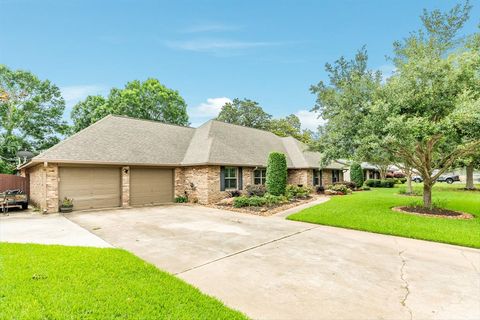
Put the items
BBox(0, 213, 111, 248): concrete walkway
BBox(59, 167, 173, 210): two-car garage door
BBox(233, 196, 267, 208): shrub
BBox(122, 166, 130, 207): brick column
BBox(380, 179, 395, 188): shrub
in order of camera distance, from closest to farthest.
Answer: BBox(0, 213, 111, 248): concrete walkway, BBox(59, 167, 173, 210): two-car garage door, BBox(233, 196, 267, 208): shrub, BBox(122, 166, 130, 207): brick column, BBox(380, 179, 395, 188): shrub

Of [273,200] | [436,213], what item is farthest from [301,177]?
[436,213]

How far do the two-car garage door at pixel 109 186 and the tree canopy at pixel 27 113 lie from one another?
1853 centimetres

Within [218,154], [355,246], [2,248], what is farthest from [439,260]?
[218,154]

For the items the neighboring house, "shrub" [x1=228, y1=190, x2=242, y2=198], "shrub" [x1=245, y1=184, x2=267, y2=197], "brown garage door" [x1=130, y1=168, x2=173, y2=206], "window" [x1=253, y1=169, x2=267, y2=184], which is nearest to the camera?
the neighboring house

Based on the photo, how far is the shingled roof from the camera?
1281 cm

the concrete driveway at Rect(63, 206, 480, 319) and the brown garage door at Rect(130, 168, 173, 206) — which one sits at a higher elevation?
the brown garage door at Rect(130, 168, 173, 206)

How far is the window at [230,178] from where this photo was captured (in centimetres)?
→ 1598

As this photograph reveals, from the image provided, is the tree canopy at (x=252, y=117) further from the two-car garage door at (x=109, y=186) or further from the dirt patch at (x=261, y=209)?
the dirt patch at (x=261, y=209)

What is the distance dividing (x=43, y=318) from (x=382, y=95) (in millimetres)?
12560

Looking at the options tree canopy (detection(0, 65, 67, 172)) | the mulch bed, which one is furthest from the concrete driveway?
tree canopy (detection(0, 65, 67, 172))

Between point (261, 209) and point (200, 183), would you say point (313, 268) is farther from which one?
point (200, 183)

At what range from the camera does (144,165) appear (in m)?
14.4

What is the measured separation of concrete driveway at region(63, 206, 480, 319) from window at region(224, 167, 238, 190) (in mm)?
7142

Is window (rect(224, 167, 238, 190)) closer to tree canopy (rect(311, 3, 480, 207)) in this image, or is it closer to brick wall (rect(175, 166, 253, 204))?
brick wall (rect(175, 166, 253, 204))
